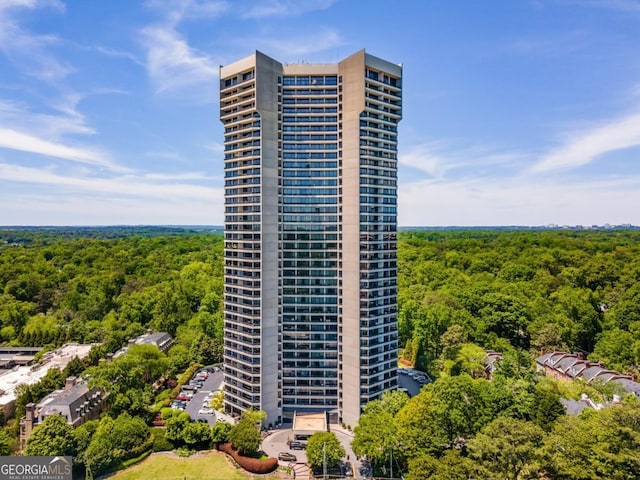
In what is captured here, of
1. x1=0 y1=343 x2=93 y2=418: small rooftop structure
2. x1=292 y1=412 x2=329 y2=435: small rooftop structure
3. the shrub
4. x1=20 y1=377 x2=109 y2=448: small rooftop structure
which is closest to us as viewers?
x1=20 y1=377 x2=109 y2=448: small rooftop structure

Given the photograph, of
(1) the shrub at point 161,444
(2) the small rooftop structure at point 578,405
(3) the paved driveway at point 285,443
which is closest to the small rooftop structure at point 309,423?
(3) the paved driveway at point 285,443

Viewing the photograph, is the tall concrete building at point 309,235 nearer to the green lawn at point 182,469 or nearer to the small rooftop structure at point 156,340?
the green lawn at point 182,469

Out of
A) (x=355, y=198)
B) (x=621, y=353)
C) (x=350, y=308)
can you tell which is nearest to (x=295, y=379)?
(x=350, y=308)

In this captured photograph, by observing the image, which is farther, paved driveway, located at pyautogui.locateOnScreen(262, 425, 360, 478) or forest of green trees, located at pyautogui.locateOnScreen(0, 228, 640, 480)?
paved driveway, located at pyautogui.locateOnScreen(262, 425, 360, 478)

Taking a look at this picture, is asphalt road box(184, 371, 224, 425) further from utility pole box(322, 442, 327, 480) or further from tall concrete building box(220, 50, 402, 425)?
utility pole box(322, 442, 327, 480)

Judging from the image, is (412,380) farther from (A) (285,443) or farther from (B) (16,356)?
(B) (16,356)

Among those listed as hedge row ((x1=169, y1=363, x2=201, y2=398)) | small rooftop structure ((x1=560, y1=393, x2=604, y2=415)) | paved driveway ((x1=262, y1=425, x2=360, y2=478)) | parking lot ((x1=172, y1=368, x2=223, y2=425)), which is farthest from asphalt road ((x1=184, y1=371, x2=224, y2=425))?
small rooftop structure ((x1=560, y1=393, x2=604, y2=415))
